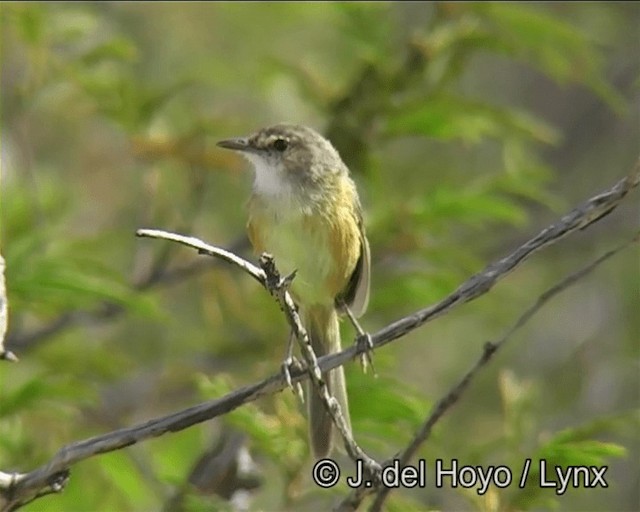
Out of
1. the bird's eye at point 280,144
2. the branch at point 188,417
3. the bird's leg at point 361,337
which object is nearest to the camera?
the branch at point 188,417

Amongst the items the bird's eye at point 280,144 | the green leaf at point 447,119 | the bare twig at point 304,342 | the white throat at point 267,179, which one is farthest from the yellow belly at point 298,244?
the bare twig at point 304,342

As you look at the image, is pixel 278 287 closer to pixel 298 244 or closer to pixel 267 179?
pixel 298 244

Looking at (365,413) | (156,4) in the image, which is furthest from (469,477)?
(156,4)

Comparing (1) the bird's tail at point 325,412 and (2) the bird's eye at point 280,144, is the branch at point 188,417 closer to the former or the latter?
(1) the bird's tail at point 325,412

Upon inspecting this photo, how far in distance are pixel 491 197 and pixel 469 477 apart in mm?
1454

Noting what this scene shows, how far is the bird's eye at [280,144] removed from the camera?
491 cm

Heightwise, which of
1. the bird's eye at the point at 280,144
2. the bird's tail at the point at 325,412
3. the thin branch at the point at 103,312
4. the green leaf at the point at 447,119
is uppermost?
the green leaf at the point at 447,119

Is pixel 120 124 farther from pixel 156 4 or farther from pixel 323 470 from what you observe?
pixel 156 4

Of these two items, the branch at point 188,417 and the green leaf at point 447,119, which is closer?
the branch at point 188,417

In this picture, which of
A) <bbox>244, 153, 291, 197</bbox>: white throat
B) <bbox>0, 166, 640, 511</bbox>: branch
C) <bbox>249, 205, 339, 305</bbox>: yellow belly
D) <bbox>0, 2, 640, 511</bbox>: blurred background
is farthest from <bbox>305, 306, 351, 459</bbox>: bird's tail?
<bbox>0, 166, 640, 511</bbox>: branch

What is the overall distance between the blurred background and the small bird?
0.69ft

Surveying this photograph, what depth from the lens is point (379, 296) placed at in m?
5.05

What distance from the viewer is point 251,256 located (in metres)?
5.66

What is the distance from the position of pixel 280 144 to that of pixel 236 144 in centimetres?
23
